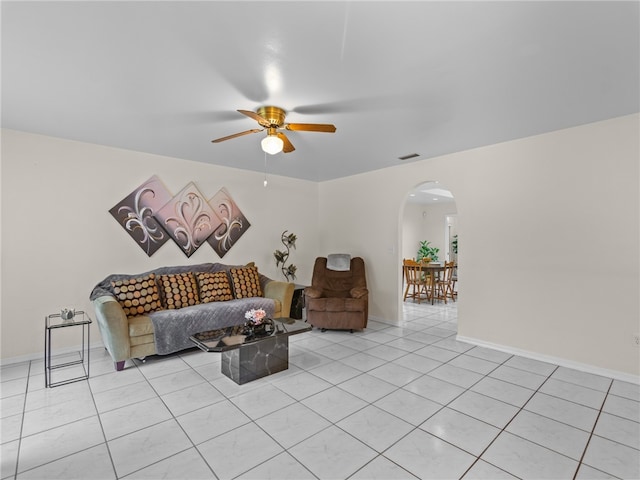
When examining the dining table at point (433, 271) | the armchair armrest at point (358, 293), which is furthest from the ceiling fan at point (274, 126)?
the dining table at point (433, 271)

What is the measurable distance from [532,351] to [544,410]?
50.7 inches

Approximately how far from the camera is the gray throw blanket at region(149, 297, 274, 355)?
134 inches

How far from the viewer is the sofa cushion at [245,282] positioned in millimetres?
4474

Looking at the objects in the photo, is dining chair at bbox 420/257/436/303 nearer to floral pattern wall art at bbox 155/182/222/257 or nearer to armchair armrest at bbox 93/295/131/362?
floral pattern wall art at bbox 155/182/222/257

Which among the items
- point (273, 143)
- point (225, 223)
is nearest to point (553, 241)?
point (273, 143)

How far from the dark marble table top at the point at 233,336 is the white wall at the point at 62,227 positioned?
1796 millimetres

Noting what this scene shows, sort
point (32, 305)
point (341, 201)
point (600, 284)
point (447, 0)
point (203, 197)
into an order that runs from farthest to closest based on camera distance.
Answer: point (341, 201), point (203, 197), point (32, 305), point (600, 284), point (447, 0)

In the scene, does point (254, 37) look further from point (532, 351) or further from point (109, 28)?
point (532, 351)

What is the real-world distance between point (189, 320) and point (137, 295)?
0.66m

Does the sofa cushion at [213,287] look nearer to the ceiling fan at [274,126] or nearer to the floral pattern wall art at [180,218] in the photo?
the floral pattern wall art at [180,218]

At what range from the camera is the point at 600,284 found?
3.07 m

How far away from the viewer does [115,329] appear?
3100mm

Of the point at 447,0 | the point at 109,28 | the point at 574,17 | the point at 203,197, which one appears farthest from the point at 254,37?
the point at 203,197

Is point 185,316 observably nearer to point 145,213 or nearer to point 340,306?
point 145,213
